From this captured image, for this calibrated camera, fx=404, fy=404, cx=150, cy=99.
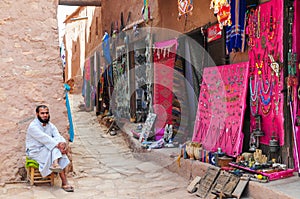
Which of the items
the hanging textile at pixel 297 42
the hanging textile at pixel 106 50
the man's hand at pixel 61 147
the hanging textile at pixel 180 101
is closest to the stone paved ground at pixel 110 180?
the man's hand at pixel 61 147

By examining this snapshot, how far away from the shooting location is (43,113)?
5.58 metres

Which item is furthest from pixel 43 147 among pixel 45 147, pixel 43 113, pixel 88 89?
pixel 88 89

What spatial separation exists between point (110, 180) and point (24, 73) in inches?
80.0

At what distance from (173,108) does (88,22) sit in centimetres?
968

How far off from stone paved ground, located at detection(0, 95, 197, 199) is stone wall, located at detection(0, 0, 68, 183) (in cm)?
63

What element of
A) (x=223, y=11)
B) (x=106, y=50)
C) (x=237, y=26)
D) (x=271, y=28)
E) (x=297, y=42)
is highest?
(x=106, y=50)

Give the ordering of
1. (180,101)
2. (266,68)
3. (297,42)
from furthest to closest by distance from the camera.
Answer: (180,101) → (266,68) → (297,42)

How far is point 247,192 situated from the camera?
4590 millimetres

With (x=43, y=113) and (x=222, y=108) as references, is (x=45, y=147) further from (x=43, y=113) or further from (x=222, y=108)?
(x=222, y=108)

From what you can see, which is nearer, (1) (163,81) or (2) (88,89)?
(1) (163,81)

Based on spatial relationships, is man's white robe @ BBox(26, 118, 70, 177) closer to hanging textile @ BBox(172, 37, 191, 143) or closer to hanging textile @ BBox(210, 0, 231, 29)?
hanging textile @ BBox(172, 37, 191, 143)

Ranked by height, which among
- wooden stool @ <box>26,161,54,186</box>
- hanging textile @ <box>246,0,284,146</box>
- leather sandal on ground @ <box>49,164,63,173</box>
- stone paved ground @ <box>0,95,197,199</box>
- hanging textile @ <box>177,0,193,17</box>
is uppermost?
hanging textile @ <box>177,0,193,17</box>

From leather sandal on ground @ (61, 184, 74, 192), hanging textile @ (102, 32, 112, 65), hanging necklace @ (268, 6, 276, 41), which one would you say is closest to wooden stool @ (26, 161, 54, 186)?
leather sandal on ground @ (61, 184, 74, 192)

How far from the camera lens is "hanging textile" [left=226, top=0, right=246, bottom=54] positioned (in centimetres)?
524
